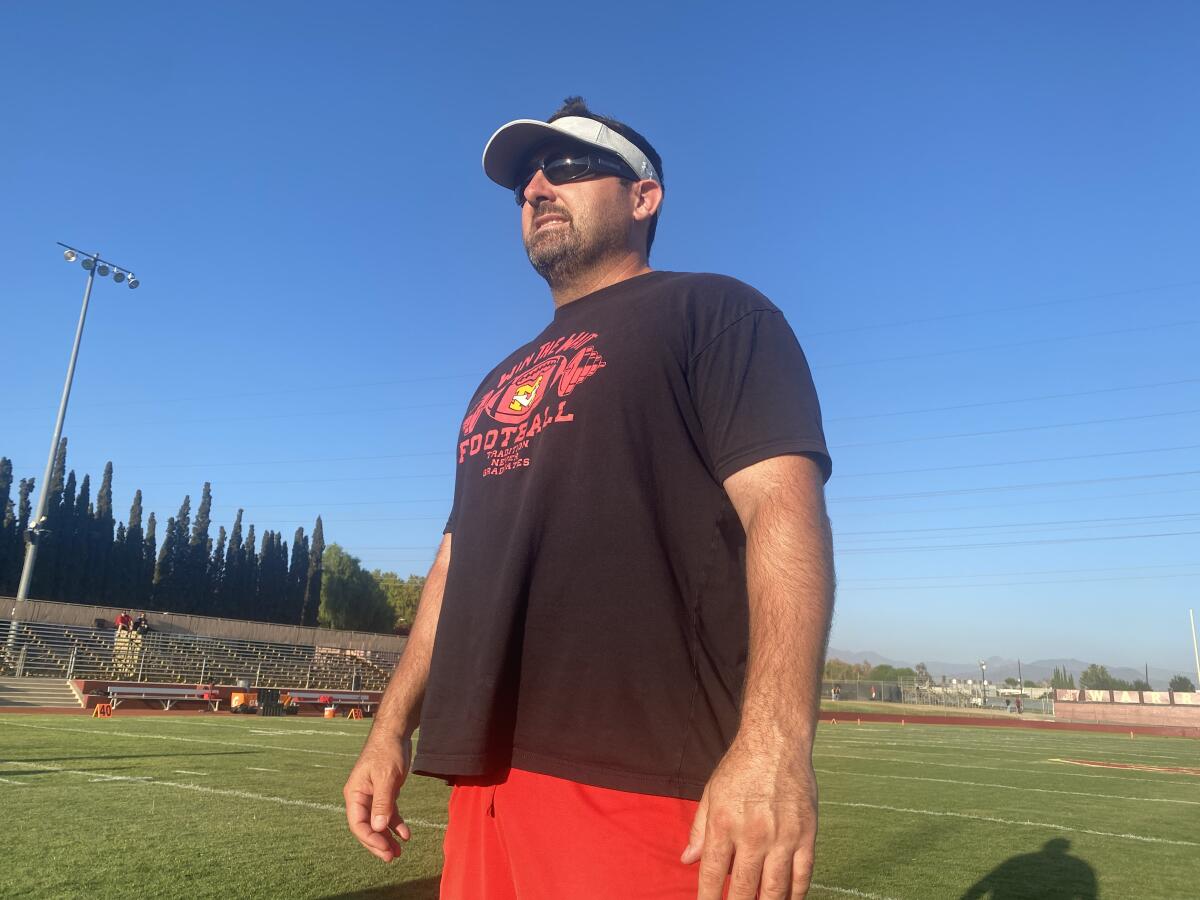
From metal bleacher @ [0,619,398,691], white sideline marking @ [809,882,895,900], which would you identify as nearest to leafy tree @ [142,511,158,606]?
metal bleacher @ [0,619,398,691]

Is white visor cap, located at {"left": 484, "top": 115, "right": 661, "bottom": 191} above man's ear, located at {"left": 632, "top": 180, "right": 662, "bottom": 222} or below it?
above

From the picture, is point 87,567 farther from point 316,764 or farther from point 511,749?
point 511,749

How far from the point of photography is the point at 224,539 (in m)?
63.8

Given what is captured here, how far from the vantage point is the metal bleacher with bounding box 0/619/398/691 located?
2812cm

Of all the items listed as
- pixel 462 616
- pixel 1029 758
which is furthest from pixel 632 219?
pixel 1029 758

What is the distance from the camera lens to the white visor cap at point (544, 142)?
222cm

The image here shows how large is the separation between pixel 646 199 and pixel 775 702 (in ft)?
4.75

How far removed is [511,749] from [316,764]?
37.8ft

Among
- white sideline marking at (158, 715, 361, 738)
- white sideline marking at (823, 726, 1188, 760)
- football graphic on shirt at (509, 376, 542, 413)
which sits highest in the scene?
football graphic on shirt at (509, 376, 542, 413)

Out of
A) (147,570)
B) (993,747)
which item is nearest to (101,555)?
(147,570)

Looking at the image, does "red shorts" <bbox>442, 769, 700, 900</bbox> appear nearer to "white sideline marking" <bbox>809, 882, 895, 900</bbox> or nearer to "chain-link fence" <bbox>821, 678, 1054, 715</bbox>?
"white sideline marking" <bbox>809, 882, 895, 900</bbox>

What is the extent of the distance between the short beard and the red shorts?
1233mm

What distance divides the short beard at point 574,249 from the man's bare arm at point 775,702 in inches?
34.5

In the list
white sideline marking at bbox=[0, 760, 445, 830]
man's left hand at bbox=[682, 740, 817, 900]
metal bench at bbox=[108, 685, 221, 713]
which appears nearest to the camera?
man's left hand at bbox=[682, 740, 817, 900]
